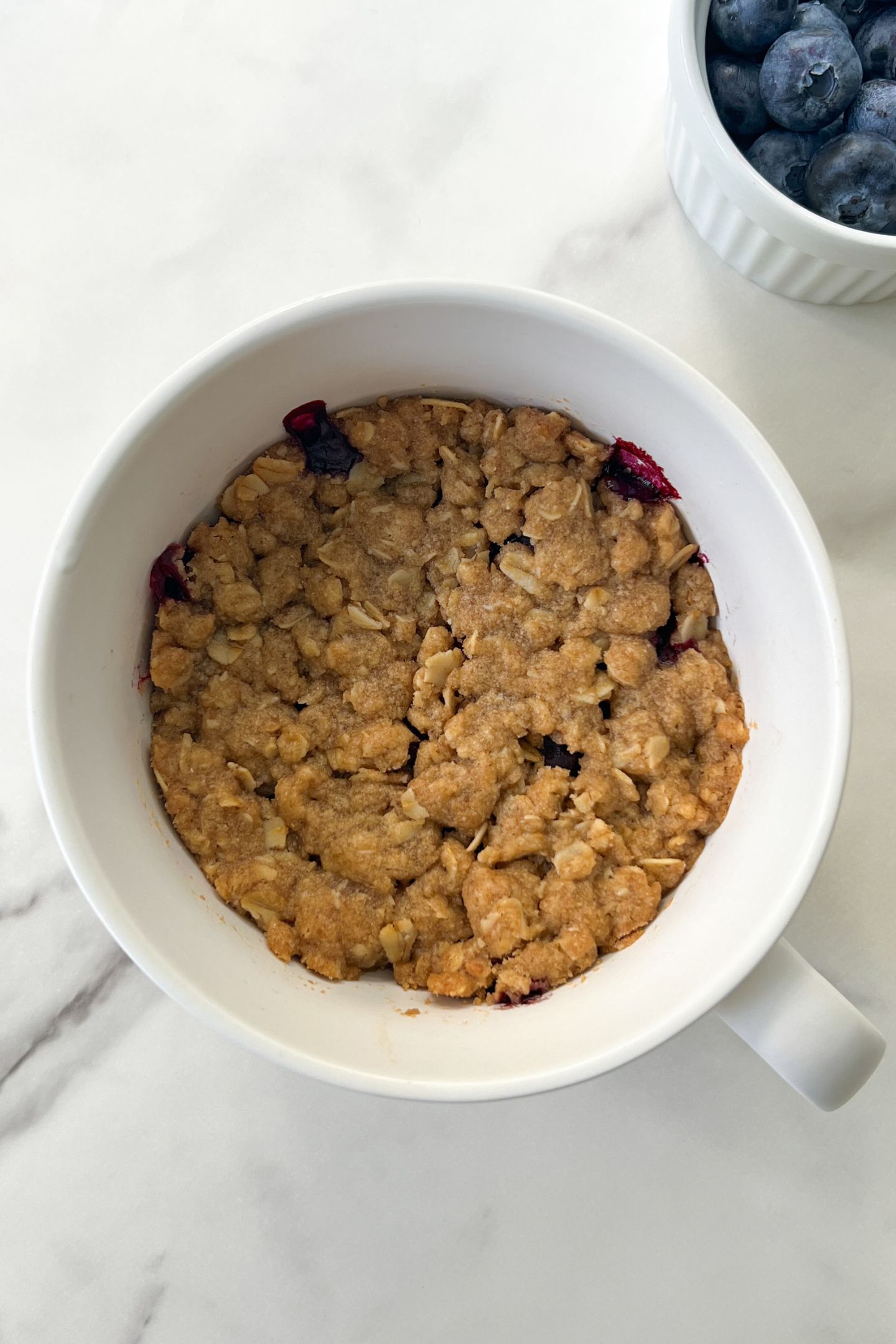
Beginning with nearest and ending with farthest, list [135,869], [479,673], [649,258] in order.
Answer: [135,869] → [479,673] → [649,258]

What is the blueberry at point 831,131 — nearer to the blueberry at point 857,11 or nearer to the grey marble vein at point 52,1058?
the blueberry at point 857,11

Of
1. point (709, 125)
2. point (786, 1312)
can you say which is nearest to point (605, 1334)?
point (786, 1312)

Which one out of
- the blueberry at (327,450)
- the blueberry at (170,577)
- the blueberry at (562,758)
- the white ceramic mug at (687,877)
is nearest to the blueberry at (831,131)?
the white ceramic mug at (687,877)

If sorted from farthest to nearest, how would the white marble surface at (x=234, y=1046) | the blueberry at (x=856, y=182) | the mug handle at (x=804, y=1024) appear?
the white marble surface at (x=234, y=1046) → the blueberry at (x=856, y=182) → the mug handle at (x=804, y=1024)

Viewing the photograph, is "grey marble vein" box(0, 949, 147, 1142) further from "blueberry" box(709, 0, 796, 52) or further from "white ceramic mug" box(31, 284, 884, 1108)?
"blueberry" box(709, 0, 796, 52)

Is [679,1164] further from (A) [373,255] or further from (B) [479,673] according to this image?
(A) [373,255]

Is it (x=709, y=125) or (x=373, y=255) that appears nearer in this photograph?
(x=709, y=125)

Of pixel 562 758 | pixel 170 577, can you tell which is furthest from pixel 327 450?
pixel 562 758
